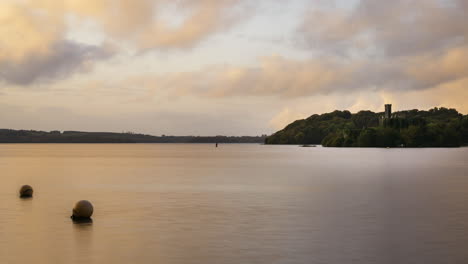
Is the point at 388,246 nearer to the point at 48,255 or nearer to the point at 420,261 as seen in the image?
the point at 420,261

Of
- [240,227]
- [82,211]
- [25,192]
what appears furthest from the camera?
[25,192]

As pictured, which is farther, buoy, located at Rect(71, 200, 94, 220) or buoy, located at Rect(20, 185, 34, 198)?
buoy, located at Rect(20, 185, 34, 198)

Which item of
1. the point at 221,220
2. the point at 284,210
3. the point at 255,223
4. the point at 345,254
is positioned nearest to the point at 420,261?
the point at 345,254

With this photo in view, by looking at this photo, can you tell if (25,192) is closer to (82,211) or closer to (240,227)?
(82,211)

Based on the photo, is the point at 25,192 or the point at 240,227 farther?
the point at 25,192

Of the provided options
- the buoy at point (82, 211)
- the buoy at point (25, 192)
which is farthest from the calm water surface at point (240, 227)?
the buoy at point (25, 192)

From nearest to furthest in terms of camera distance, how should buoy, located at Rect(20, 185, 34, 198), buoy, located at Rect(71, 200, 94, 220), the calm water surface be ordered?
the calm water surface, buoy, located at Rect(71, 200, 94, 220), buoy, located at Rect(20, 185, 34, 198)

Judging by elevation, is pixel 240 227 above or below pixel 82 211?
below

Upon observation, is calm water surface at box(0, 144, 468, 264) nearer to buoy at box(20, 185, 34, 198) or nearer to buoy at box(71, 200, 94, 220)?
buoy at box(71, 200, 94, 220)

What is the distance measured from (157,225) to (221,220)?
4.08 m

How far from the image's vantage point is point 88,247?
26.4 metres

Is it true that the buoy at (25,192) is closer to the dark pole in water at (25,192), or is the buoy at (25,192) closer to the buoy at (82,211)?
the dark pole in water at (25,192)

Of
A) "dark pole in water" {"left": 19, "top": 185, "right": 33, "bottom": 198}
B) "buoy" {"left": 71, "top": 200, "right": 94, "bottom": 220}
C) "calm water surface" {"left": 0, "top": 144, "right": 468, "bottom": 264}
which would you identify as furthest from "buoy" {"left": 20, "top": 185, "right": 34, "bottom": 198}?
"buoy" {"left": 71, "top": 200, "right": 94, "bottom": 220}

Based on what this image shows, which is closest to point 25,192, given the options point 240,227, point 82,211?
point 82,211
